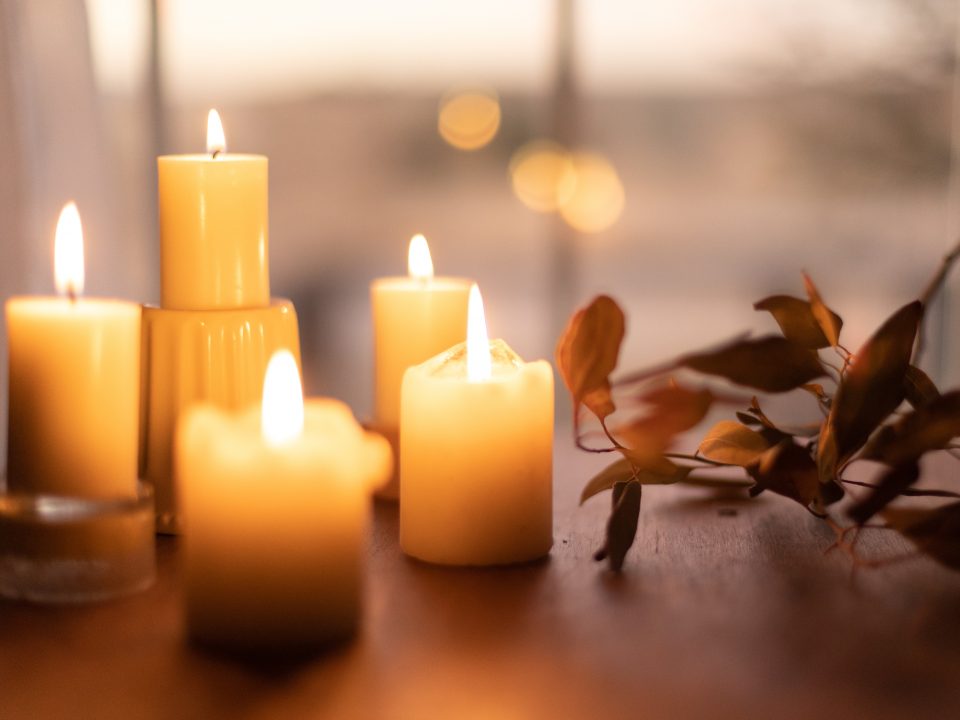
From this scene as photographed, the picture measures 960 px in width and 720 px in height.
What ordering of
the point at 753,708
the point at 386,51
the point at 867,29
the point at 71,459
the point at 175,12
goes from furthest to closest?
the point at 386,51 → the point at 175,12 → the point at 867,29 → the point at 71,459 → the point at 753,708

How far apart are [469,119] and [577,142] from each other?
2.77 feet

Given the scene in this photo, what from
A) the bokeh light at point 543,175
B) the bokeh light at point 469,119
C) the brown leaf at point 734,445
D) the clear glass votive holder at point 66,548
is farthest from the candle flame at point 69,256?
the bokeh light at point 469,119

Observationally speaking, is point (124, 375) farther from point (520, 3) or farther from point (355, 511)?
point (520, 3)

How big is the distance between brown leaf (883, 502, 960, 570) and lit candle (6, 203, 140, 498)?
0.40 m

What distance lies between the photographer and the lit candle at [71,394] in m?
0.61

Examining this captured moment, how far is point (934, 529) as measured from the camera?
599mm

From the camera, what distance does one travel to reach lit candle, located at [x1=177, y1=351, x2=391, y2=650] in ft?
1.75

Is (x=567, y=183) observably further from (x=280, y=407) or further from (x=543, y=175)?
(x=280, y=407)

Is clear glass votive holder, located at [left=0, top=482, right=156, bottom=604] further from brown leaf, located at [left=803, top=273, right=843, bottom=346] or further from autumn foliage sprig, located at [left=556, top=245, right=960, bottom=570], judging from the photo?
brown leaf, located at [left=803, top=273, right=843, bottom=346]

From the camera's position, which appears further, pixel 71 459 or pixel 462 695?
pixel 71 459

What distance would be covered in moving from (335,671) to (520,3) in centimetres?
391

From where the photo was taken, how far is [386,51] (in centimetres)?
452

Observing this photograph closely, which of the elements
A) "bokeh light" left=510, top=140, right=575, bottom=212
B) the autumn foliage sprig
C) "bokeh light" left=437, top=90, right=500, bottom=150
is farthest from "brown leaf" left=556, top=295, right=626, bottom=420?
"bokeh light" left=437, top=90, right=500, bottom=150

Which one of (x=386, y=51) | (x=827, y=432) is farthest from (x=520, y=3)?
(x=827, y=432)
